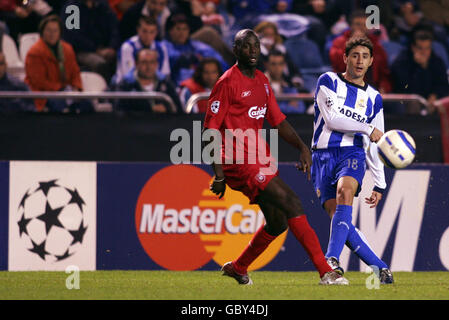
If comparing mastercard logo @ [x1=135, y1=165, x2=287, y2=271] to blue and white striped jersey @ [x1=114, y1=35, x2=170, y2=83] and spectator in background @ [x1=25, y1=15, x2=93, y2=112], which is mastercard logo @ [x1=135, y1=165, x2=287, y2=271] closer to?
spectator in background @ [x1=25, y1=15, x2=93, y2=112]

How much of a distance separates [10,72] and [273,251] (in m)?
4.21

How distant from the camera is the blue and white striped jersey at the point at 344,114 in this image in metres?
7.27

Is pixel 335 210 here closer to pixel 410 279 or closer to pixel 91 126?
pixel 410 279

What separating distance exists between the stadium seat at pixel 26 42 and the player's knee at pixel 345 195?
5.64 metres

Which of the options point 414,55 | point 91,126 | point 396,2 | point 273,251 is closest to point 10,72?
point 91,126

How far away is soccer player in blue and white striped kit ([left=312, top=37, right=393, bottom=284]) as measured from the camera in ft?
23.8

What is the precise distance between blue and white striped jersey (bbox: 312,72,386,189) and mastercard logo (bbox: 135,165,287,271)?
1.66 meters

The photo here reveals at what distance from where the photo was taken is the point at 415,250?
8984 mm

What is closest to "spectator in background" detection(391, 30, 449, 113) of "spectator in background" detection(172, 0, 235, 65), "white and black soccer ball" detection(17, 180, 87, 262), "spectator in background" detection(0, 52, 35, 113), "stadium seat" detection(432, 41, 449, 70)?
"stadium seat" detection(432, 41, 449, 70)

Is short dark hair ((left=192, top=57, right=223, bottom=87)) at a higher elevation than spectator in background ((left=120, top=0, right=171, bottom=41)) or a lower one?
lower

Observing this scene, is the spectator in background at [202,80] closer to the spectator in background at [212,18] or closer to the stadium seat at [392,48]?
the spectator in background at [212,18]

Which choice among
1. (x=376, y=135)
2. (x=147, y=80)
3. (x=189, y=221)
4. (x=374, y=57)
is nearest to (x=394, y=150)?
(x=376, y=135)

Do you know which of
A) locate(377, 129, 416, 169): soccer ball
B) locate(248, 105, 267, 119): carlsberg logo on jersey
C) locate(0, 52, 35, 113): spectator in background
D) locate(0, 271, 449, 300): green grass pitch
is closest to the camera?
locate(0, 271, 449, 300): green grass pitch

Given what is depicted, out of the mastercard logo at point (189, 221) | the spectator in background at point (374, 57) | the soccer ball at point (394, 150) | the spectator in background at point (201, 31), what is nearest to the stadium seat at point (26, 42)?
the spectator in background at point (201, 31)
